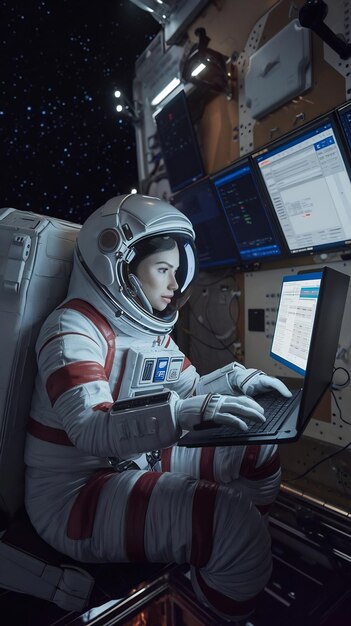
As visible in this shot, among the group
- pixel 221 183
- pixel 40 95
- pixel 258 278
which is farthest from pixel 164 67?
pixel 258 278

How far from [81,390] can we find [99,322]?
0.27 metres

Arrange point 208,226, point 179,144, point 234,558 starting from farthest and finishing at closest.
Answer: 1. point 179,144
2. point 208,226
3. point 234,558

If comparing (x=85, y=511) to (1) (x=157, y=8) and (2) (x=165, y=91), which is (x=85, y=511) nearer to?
(2) (x=165, y=91)

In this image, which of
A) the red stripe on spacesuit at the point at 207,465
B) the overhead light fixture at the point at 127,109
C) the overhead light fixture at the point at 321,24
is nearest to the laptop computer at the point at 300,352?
the red stripe on spacesuit at the point at 207,465

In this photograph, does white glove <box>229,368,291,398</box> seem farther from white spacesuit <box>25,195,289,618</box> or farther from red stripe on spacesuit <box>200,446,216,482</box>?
red stripe on spacesuit <box>200,446,216,482</box>

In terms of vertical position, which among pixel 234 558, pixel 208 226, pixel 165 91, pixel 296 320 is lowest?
pixel 234 558

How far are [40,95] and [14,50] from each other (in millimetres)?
264

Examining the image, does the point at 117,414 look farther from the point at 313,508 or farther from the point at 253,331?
the point at 253,331

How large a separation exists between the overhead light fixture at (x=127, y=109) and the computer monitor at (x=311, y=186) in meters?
1.58

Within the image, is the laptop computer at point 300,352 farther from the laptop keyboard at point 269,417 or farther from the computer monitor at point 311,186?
the computer monitor at point 311,186

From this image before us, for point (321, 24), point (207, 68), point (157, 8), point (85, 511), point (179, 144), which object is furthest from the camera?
point (157, 8)

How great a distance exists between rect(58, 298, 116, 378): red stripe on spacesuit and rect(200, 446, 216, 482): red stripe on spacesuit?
422 mm

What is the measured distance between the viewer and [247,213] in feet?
6.04

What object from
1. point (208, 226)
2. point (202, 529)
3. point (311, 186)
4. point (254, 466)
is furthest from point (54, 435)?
point (208, 226)
